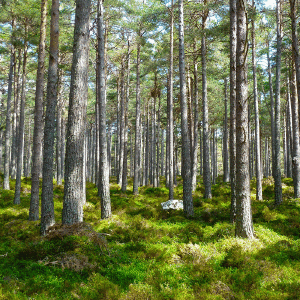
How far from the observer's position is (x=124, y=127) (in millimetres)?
17984

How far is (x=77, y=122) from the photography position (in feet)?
21.2

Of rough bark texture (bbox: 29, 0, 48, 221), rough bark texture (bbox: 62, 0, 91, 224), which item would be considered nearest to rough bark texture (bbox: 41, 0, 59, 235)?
rough bark texture (bbox: 29, 0, 48, 221)

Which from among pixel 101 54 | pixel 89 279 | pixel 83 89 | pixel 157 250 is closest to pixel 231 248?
pixel 157 250

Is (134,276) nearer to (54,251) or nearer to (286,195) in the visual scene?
(54,251)

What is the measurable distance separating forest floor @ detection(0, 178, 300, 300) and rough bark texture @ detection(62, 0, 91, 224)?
2.03 ft

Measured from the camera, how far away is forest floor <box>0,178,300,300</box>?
13.7 ft

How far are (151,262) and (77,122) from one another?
4.03 m

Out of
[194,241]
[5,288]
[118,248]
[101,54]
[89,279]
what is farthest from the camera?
[101,54]

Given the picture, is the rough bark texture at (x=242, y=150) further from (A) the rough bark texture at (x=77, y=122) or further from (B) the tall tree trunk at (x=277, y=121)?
(B) the tall tree trunk at (x=277, y=121)

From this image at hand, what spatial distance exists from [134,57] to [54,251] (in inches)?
657

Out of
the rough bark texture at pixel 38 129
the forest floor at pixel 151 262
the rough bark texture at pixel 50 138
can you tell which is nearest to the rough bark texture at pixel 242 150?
the forest floor at pixel 151 262

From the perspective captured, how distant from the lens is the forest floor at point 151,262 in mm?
4188

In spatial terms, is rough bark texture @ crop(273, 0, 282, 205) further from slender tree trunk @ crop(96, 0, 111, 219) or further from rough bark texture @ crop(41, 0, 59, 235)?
rough bark texture @ crop(41, 0, 59, 235)

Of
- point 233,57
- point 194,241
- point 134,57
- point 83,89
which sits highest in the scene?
point 134,57
